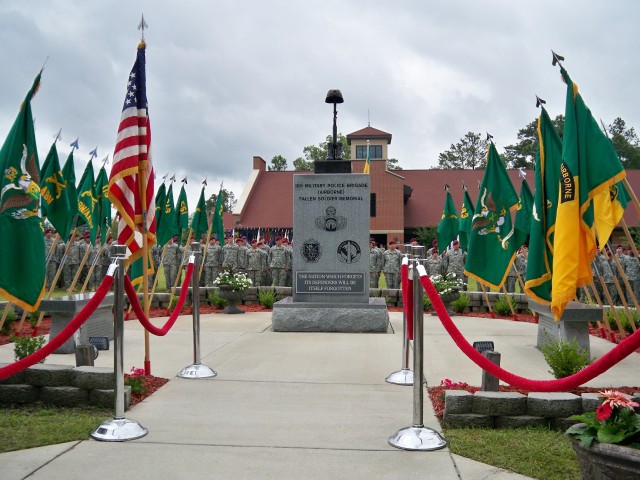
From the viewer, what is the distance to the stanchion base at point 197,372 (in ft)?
22.8

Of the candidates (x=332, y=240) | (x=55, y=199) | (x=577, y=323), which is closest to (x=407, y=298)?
(x=577, y=323)

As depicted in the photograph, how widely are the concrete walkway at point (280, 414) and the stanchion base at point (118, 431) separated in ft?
0.23

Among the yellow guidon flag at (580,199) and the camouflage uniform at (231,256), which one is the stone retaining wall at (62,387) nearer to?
the yellow guidon flag at (580,199)

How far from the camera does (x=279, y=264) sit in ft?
68.2

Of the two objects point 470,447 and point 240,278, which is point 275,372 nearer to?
point 470,447

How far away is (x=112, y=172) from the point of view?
6801mm

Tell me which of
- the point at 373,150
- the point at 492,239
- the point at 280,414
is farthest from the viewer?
the point at 373,150

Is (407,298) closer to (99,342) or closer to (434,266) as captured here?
(99,342)

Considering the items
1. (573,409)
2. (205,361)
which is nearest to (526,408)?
(573,409)

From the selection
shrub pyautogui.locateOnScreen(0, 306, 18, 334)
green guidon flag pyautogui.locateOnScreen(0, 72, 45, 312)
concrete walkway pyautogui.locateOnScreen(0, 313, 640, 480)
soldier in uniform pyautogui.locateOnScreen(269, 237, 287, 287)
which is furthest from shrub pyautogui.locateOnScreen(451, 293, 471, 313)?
green guidon flag pyautogui.locateOnScreen(0, 72, 45, 312)

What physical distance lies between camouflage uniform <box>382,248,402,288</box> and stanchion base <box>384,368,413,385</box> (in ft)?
44.0

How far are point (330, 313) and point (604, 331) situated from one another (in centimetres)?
482

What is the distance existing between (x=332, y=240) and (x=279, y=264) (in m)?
9.83

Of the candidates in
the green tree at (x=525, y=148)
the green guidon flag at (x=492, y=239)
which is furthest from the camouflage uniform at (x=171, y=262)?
the green tree at (x=525, y=148)
